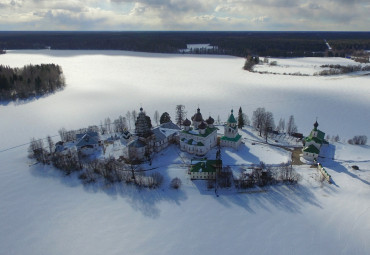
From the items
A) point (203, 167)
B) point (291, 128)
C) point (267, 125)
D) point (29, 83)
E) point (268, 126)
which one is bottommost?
point (203, 167)

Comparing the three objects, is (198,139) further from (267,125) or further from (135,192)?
(267,125)

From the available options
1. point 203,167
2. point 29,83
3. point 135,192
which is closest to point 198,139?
point 203,167

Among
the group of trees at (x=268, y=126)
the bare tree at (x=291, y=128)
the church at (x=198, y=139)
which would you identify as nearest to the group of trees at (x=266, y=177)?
the church at (x=198, y=139)

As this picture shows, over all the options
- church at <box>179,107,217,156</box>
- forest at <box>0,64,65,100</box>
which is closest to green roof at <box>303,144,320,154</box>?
church at <box>179,107,217,156</box>

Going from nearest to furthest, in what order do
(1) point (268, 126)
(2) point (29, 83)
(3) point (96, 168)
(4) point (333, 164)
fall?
(3) point (96, 168)
(4) point (333, 164)
(1) point (268, 126)
(2) point (29, 83)

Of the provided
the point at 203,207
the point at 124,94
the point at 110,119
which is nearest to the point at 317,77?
the point at 124,94

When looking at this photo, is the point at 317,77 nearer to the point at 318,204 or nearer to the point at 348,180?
the point at 348,180
